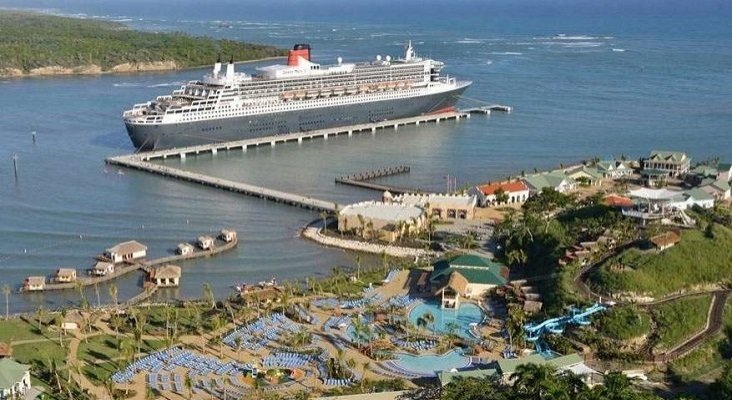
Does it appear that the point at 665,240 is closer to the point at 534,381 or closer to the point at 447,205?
the point at 534,381

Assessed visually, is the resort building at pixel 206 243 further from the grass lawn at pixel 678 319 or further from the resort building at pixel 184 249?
the grass lawn at pixel 678 319

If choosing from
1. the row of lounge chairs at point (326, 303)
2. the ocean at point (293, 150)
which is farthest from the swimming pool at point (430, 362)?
the ocean at point (293, 150)

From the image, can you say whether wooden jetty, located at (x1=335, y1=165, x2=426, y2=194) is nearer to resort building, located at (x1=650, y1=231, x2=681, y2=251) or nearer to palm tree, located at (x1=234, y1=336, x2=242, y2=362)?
resort building, located at (x1=650, y1=231, x2=681, y2=251)

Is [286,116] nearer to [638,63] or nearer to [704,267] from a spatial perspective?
[704,267]

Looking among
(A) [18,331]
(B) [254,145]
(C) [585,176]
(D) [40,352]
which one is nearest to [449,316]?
(D) [40,352]

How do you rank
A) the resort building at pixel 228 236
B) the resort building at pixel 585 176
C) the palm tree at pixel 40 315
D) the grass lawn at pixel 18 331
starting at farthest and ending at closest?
1. the resort building at pixel 585 176
2. the resort building at pixel 228 236
3. the palm tree at pixel 40 315
4. the grass lawn at pixel 18 331
